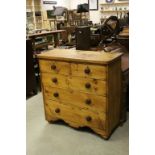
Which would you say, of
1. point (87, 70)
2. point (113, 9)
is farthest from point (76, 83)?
point (113, 9)

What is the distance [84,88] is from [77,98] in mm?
154

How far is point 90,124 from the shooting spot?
216 cm

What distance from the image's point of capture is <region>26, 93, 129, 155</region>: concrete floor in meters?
1.96

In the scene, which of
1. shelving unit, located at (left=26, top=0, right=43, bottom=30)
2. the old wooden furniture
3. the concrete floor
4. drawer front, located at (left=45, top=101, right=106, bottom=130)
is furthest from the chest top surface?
shelving unit, located at (left=26, top=0, right=43, bottom=30)

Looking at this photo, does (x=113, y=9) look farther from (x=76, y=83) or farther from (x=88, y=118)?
→ (x=88, y=118)

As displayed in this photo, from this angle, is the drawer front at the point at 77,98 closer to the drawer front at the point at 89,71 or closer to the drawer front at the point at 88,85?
the drawer front at the point at 88,85

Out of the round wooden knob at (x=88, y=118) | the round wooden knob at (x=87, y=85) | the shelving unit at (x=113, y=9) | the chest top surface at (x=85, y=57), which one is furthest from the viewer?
the shelving unit at (x=113, y=9)

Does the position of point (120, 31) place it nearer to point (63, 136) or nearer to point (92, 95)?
point (92, 95)

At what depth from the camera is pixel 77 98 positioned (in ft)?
7.09

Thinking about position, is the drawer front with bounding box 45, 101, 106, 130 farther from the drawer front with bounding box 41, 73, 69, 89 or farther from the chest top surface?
the chest top surface

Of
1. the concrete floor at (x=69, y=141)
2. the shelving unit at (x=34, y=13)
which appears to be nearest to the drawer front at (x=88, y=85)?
the concrete floor at (x=69, y=141)

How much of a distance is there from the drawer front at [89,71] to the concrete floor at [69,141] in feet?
2.18

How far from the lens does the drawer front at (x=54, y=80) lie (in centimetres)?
221
